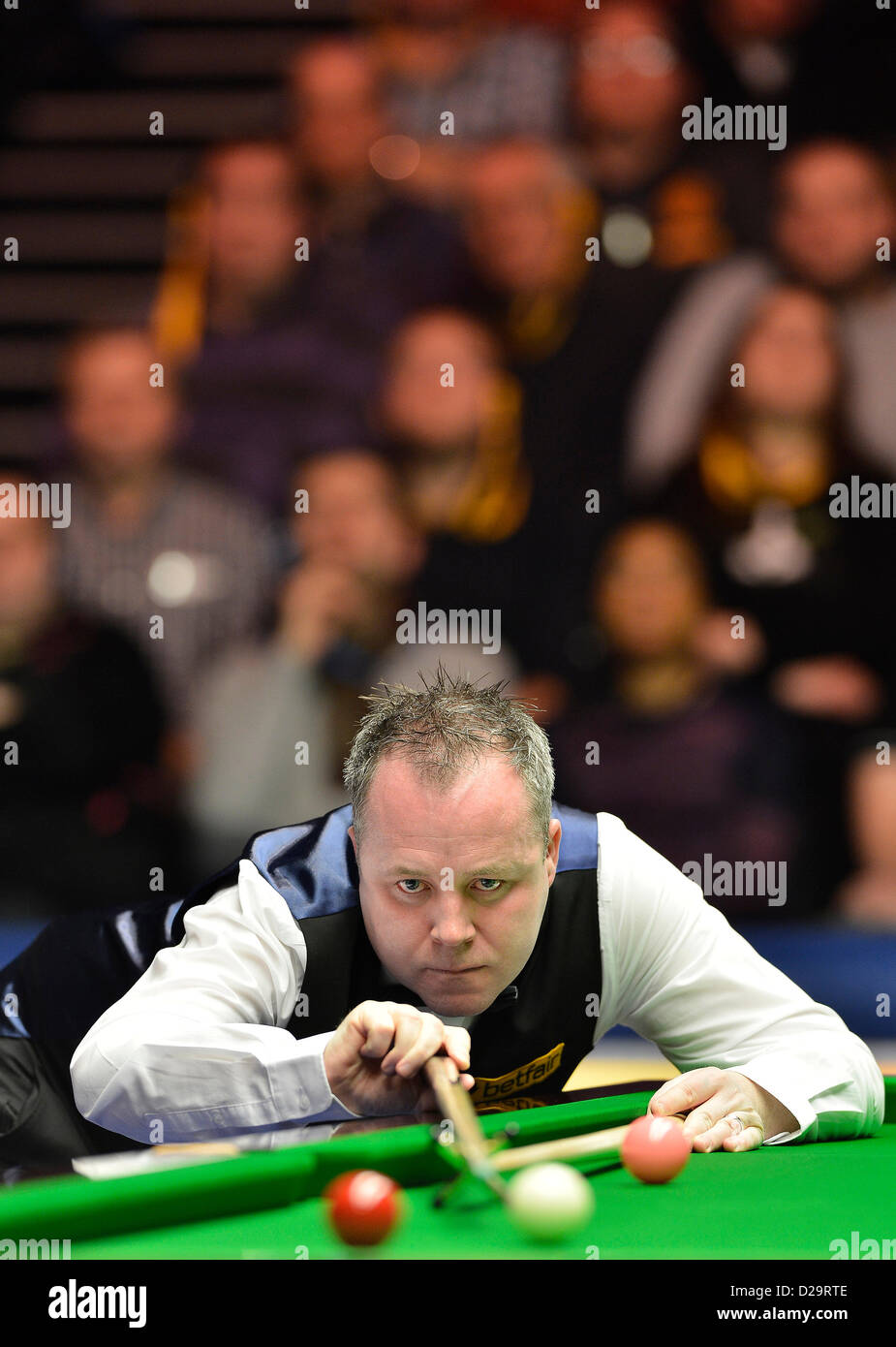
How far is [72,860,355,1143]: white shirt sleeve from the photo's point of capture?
222 centimetres

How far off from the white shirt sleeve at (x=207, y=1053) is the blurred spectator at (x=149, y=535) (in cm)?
225

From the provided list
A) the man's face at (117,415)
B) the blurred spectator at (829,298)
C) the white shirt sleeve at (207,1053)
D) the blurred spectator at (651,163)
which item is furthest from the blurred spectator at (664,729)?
the white shirt sleeve at (207,1053)

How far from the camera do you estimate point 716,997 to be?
2689 millimetres

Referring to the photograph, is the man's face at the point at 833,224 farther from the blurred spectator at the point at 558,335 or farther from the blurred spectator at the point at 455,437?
the blurred spectator at the point at 455,437

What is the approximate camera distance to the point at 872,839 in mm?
4508

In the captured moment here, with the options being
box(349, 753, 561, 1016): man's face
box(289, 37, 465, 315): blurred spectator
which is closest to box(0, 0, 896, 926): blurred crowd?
box(289, 37, 465, 315): blurred spectator

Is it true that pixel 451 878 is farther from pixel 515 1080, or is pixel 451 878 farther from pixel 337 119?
pixel 337 119

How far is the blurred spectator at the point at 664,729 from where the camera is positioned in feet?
14.5

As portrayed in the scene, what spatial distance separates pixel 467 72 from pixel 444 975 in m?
3.72

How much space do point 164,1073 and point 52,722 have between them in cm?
237

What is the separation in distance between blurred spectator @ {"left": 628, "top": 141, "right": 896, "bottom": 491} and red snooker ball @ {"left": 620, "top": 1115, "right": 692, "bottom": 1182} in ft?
9.78

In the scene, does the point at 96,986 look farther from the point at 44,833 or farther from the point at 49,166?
the point at 49,166

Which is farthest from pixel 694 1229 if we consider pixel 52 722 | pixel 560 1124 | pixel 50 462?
pixel 50 462

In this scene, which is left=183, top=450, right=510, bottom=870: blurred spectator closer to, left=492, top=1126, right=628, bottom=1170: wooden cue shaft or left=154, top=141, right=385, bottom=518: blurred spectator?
left=154, top=141, right=385, bottom=518: blurred spectator
